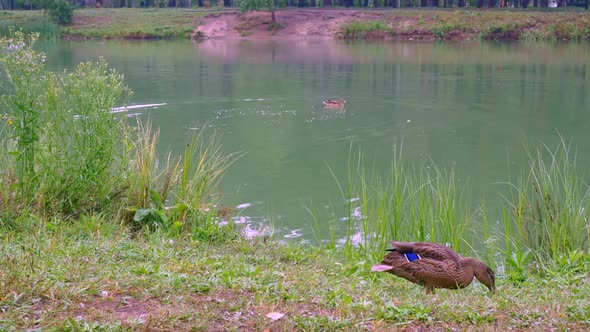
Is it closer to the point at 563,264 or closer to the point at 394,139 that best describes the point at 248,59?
the point at 394,139

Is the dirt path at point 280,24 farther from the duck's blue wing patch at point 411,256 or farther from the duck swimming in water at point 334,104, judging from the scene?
the duck's blue wing patch at point 411,256

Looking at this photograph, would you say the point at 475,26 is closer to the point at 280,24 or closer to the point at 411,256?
the point at 280,24

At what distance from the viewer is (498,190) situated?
29.4 ft

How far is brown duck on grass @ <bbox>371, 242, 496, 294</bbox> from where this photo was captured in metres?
4.41

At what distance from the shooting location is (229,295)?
3.79 metres

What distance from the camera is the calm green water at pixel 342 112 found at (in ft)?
31.0

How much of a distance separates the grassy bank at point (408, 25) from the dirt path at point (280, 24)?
A: 0.25 meters

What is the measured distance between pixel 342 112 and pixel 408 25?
28.6m

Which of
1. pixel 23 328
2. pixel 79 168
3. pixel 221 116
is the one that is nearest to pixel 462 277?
pixel 23 328

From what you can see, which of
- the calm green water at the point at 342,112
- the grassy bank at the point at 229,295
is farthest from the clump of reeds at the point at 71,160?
the calm green water at the point at 342,112

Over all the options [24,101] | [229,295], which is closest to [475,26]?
[24,101]

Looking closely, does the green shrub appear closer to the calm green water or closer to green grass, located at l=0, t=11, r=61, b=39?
green grass, located at l=0, t=11, r=61, b=39

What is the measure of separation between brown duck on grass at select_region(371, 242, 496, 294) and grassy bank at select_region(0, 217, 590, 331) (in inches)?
3.1

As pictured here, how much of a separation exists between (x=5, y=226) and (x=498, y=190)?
19.0 ft
